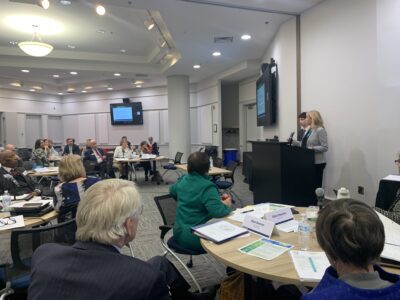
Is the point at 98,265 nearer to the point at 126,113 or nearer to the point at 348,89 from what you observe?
the point at 348,89

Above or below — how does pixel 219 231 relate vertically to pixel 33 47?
below

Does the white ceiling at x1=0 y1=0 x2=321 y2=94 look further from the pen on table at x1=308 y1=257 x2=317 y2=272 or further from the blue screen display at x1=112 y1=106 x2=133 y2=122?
the pen on table at x1=308 y1=257 x2=317 y2=272

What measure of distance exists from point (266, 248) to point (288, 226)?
42 cm

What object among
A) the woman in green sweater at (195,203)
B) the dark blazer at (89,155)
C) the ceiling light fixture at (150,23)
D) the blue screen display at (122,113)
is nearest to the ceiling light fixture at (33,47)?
the ceiling light fixture at (150,23)

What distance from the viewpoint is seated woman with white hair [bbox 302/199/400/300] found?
2.98 feet

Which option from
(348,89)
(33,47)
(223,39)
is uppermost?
(223,39)

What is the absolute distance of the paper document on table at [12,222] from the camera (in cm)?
230

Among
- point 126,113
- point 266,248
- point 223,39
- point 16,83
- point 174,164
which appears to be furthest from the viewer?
point 126,113

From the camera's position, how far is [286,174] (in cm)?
391

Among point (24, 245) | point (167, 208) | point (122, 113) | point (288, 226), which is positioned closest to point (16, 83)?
point (122, 113)

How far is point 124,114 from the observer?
1342 centimetres

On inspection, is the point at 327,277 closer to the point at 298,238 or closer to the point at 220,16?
the point at 298,238

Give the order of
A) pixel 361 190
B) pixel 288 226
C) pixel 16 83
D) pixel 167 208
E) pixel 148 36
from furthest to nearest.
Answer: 1. pixel 16 83
2. pixel 148 36
3. pixel 361 190
4. pixel 167 208
5. pixel 288 226

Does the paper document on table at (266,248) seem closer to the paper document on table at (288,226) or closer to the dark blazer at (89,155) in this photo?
the paper document on table at (288,226)
